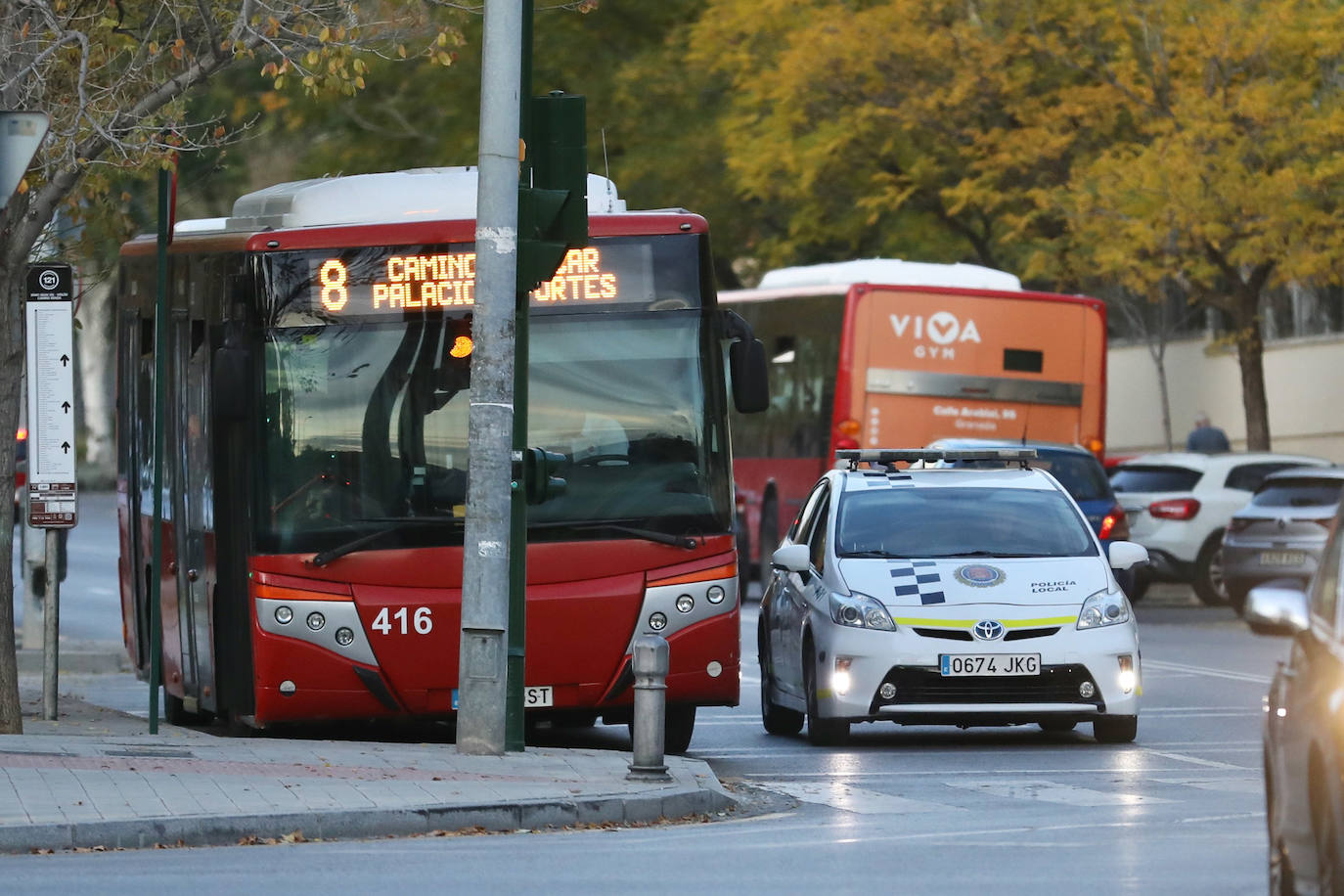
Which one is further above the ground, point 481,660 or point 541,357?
point 541,357

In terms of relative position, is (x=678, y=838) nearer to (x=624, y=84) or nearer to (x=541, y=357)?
(x=541, y=357)

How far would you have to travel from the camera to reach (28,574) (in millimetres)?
23297

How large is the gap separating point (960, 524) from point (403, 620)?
3572mm

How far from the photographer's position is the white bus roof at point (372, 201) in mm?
14852

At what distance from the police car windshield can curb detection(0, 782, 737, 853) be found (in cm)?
398

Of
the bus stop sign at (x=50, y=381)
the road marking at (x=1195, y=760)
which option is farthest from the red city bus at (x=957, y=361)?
the road marking at (x=1195, y=760)

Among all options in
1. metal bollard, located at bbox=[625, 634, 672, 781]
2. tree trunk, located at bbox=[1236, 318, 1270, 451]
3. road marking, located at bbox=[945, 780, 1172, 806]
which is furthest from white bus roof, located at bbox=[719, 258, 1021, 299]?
metal bollard, located at bbox=[625, 634, 672, 781]

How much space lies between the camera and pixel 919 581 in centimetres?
1541

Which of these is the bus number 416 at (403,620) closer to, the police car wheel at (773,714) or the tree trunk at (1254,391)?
the police car wheel at (773,714)

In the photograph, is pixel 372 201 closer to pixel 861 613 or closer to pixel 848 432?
pixel 861 613

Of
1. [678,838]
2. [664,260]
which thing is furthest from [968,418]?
[678,838]

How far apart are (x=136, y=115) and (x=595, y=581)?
3662 mm

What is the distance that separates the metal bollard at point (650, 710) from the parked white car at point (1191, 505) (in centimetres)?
1850

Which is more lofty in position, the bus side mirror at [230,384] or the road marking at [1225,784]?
the bus side mirror at [230,384]
